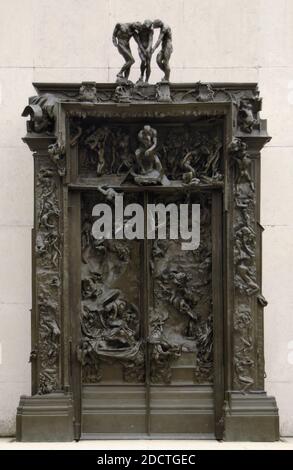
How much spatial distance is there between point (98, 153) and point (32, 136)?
0.71 m

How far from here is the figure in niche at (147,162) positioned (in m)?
7.26

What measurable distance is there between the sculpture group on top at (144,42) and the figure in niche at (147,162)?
541mm

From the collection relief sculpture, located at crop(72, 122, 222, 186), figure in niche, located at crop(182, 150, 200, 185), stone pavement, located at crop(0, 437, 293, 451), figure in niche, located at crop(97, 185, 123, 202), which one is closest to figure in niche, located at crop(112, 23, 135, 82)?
relief sculpture, located at crop(72, 122, 222, 186)

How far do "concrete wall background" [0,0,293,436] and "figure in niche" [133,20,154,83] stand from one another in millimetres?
723

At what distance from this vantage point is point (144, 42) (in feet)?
24.2

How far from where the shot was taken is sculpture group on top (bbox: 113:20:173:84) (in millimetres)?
7281

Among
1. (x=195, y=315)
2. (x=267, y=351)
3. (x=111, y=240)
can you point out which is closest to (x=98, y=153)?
(x=111, y=240)

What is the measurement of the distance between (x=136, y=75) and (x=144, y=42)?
29.0 inches

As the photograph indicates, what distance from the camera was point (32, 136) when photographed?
717 centimetres

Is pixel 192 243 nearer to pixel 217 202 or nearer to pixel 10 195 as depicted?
pixel 217 202

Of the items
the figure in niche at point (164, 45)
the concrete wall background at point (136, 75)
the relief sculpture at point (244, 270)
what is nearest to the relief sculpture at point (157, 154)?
the relief sculpture at point (244, 270)

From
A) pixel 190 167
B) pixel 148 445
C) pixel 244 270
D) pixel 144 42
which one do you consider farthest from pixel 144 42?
pixel 148 445

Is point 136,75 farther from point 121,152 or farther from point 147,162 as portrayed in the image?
point 147,162

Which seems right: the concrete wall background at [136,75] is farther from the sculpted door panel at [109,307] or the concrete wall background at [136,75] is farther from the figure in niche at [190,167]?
the figure in niche at [190,167]
